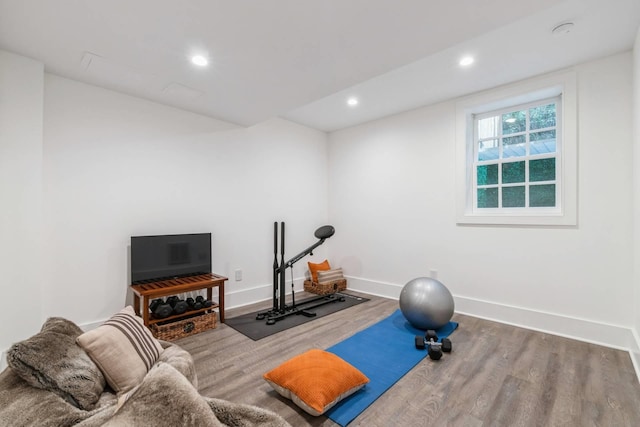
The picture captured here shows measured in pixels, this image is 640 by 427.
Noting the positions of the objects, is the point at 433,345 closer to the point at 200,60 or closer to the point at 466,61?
the point at 466,61

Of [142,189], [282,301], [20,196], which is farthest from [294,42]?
[282,301]

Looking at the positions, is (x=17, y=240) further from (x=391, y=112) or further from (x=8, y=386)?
(x=391, y=112)

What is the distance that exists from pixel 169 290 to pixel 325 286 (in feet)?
7.61

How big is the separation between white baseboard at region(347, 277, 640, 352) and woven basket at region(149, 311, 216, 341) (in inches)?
119

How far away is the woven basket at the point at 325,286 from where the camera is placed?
450 centimetres

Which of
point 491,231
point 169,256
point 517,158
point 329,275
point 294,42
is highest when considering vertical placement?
point 294,42

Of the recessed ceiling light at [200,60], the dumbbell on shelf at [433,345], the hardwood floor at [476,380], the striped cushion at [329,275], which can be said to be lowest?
the hardwood floor at [476,380]

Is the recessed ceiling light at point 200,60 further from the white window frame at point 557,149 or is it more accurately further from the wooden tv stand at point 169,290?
the white window frame at point 557,149

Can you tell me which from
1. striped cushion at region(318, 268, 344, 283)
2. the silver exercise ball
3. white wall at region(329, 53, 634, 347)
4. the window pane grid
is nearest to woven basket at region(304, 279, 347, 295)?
striped cushion at region(318, 268, 344, 283)

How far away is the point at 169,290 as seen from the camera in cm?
285

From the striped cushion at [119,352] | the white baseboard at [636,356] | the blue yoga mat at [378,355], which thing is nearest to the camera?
the striped cushion at [119,352]

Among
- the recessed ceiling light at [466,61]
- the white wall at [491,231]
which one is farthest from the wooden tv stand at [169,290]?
the recessed ceiling light at [466,61]

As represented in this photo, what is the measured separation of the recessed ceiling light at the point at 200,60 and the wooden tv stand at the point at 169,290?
2.10 m

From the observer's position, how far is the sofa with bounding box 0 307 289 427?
899 millimetres
